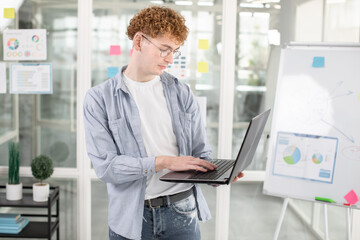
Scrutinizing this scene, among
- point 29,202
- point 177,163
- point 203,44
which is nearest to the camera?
point 177,163

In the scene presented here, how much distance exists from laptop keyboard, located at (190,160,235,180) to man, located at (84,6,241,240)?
24 millimetres

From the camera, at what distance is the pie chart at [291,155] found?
7.93ft

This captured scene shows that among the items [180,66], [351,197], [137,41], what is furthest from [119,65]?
[351,197]

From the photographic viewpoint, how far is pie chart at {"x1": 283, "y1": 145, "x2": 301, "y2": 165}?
7.93 ft

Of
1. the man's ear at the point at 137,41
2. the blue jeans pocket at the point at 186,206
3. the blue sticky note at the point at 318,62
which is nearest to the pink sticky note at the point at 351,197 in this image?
the blue sticky note at the point at 318,62

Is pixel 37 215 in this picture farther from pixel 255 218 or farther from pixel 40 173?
pixel 255 218

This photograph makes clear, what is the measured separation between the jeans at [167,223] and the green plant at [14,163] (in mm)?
1303

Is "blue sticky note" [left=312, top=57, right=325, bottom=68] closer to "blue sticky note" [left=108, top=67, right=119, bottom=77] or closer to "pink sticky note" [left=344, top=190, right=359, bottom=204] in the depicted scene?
"pink sticky note" [left=344, top=190, right=359, bottom=204]

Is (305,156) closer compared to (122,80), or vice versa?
(122,80)

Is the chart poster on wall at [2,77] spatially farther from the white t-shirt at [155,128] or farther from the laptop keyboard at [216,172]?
the laptop keyboard at [216,172]

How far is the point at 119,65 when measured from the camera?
2.95 meters

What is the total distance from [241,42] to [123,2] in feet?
2.73

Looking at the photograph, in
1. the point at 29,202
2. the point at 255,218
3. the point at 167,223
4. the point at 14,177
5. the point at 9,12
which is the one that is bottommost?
the point at 255,218

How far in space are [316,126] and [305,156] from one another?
174mm
